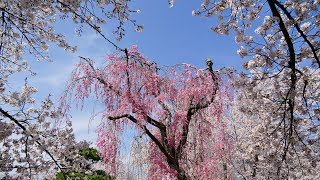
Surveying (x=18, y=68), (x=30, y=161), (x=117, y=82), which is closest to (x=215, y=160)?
(x=117, y=82)

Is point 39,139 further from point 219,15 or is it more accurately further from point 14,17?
point 219,15

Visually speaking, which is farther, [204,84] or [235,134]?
[235,134]

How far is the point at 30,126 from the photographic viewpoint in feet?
14.5

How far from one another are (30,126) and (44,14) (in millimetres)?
2754

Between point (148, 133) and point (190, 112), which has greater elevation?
point (190, 112)

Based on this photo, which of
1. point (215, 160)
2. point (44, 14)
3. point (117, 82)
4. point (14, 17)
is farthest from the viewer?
point (215, 160)

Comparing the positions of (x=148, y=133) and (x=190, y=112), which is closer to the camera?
(x=148, y=133)

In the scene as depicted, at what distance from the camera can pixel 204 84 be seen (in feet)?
28.0

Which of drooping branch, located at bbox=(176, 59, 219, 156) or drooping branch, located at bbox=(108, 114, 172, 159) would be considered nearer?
drooping branch, located at bbox=(108, 114, 172, 159)

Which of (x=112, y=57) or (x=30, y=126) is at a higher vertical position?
(x=112, y=57)

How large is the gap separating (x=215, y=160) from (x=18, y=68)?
4.63m

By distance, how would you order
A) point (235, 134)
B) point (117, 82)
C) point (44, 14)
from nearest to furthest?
point (44, 14), point (117, 82), point (235, 134)

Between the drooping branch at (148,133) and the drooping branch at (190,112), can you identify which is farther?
the drooping branch at (190,112)

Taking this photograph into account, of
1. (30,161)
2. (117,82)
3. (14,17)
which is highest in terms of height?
(117,82)
